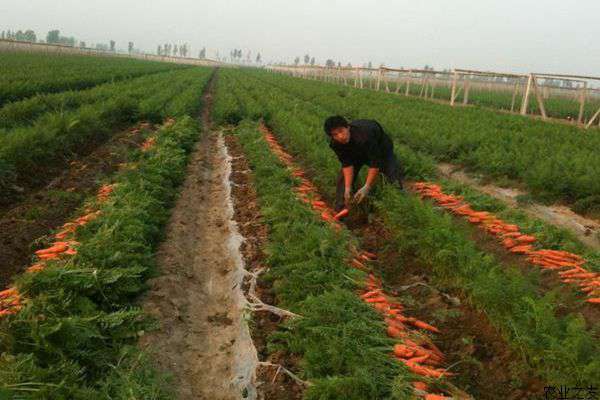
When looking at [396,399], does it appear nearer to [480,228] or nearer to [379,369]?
[379,369]

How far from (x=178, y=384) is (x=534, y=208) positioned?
633 centimetres

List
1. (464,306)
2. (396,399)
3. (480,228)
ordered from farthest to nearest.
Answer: (480,228) < (464,306) < (396,399)

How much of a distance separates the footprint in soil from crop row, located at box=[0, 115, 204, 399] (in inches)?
25.6

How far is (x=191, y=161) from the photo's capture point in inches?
420

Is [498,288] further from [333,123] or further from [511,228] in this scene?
[333,123]

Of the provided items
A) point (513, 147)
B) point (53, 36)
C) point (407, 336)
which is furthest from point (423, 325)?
point (53, 36)

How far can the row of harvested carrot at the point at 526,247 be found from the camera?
4.63 metres

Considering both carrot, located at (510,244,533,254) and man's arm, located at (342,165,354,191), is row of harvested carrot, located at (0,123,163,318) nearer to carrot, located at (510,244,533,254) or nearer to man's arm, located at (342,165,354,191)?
man's arm, located at (342,165,354,191)

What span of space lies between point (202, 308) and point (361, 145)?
10.0 feet

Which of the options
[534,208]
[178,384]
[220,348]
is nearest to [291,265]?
[220,348]

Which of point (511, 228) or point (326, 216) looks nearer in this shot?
point (511, 228)

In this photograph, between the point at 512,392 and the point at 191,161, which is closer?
the point at 512,392

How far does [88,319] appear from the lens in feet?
12.1

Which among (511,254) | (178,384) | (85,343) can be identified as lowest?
(178,384)
